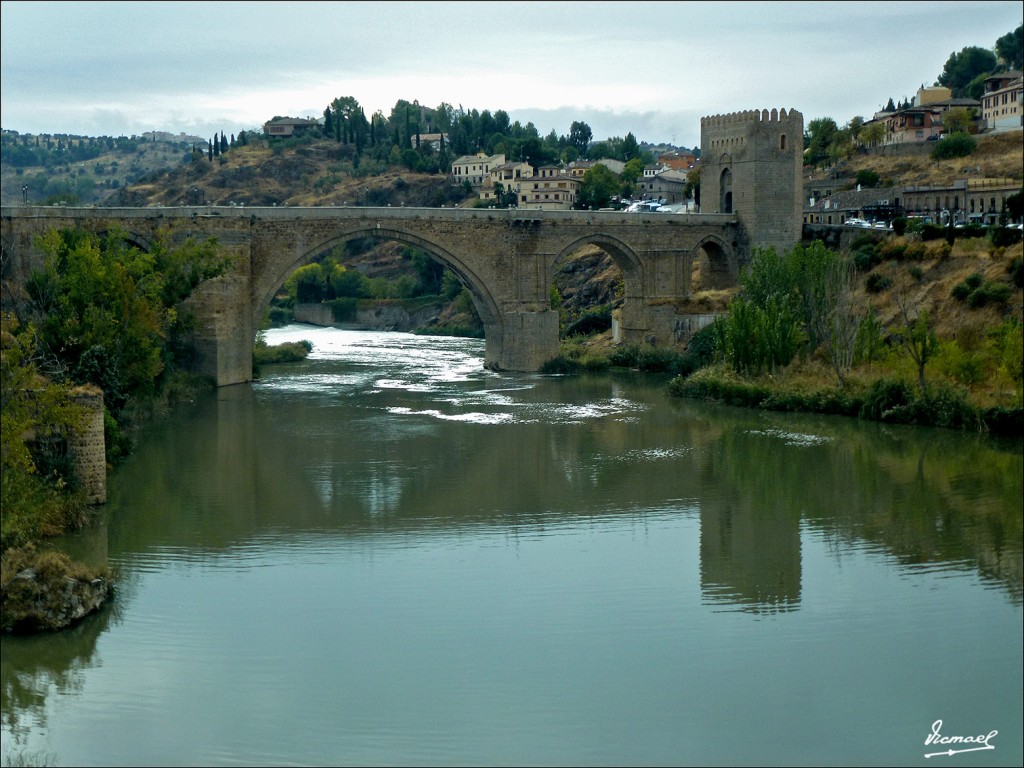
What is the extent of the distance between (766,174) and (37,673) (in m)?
27.7

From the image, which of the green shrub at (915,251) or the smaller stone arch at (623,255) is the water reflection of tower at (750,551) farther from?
the smaller stone arch at (623,255)

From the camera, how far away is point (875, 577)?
43.0 ft

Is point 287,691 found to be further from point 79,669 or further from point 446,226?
point 446,226

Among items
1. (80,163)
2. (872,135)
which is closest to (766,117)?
(872,135)

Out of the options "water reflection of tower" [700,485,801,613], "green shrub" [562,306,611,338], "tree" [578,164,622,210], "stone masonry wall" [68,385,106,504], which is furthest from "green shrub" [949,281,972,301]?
"tree" [578,164,622,210]

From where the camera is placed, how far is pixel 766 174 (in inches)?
1372

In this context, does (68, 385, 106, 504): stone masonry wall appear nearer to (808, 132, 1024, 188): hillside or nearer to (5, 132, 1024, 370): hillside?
(5, 132, 1024, 370): hillside

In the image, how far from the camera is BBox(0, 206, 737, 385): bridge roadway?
95.2 feet

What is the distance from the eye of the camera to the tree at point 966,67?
65750mm

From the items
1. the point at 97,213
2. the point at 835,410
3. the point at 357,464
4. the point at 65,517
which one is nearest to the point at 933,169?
the point at 835,410

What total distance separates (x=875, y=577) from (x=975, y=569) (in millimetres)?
1077

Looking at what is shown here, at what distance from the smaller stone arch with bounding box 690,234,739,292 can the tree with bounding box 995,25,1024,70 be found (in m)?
35.5

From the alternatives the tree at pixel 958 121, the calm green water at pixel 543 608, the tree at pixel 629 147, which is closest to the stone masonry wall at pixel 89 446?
the calm green water at pixel 543 608

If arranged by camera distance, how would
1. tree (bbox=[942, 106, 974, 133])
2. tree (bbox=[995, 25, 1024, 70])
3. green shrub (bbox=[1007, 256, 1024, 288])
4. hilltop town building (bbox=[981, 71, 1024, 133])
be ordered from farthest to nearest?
1. tree (bbox=[995, 25, 1024, 70])
2. tree (bbox=[942, 106, 974, 133])
3. hilltop town building (bbox=[981, 71, 1024, 133])
4. green shrub (bbox=[1007, 256, 1024, 288])
